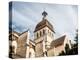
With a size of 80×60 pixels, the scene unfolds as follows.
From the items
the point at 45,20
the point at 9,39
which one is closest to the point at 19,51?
the point at 9,39

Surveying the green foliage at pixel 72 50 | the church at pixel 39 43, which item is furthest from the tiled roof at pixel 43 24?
the green foliage at pixel 72 50

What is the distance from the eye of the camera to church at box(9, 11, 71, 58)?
1636 millimetres

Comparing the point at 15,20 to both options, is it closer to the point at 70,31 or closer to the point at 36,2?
the point at 36,2

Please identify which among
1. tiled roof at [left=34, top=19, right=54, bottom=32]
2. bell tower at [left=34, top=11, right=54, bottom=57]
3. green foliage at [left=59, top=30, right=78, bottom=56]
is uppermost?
tiled roof at [left=34, top=19, right=54, bottom=32]

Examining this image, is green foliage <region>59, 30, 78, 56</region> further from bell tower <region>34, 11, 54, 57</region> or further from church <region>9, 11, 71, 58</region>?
bell tower <region>34, 11, 54, 57</region>

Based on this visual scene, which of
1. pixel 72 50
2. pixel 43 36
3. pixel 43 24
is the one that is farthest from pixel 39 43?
pixel 72 50

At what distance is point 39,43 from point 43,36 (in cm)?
8

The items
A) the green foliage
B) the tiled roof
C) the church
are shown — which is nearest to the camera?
the church

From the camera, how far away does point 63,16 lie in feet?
6.10

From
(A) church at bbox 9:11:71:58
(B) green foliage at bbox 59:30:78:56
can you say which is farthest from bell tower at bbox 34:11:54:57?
(B) green foliage at bbox 59:30:78:56

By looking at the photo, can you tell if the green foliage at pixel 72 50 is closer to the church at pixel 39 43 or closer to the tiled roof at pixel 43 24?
the church at pixel 39 43

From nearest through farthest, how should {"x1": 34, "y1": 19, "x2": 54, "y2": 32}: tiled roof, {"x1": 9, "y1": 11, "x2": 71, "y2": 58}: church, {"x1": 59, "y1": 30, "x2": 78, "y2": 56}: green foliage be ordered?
{"x1": 9, "y1": 11, "x2": 71, "y2": 58}: church → {"x1": 34, "y1": 19, "x2": 54, "y2": 32}: tiled roof → {"x1": 59, "y1": 30, "x2": 78, "y2": 56}: green foliage

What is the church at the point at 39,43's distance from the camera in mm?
1636

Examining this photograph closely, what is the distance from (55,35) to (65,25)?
6.4 inches
